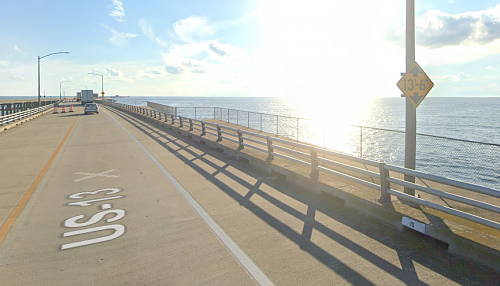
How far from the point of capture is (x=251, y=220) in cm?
635

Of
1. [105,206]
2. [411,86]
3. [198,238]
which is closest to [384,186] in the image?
[411,86]

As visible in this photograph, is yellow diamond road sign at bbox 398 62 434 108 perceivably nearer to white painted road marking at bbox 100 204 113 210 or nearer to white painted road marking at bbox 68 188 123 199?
white painted road marking at bbox 100 204 113 210

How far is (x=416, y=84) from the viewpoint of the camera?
23.0ft

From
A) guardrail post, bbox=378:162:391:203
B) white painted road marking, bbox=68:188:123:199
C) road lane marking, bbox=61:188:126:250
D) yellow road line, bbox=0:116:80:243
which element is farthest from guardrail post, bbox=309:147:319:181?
yellow road line, bbox=0:116:80:243

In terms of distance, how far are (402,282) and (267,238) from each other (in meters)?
2.07

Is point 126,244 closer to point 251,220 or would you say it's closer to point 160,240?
point 160,240

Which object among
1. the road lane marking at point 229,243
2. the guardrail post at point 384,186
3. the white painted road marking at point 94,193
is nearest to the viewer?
the road lane marking at point 229,243

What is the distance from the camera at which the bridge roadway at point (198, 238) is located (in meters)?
4.40

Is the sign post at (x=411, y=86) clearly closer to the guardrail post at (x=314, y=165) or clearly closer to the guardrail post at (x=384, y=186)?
the guardrail post at (x=384, y=186)

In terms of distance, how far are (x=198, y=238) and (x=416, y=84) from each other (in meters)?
5.21

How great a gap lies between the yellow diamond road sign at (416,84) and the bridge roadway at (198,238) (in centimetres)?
263

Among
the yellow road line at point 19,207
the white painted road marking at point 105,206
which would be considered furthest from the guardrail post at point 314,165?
the yellow road line at point 19,207

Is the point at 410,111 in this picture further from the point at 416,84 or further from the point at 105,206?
the point at 105,206

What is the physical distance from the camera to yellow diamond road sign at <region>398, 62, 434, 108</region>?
6.91 meters
